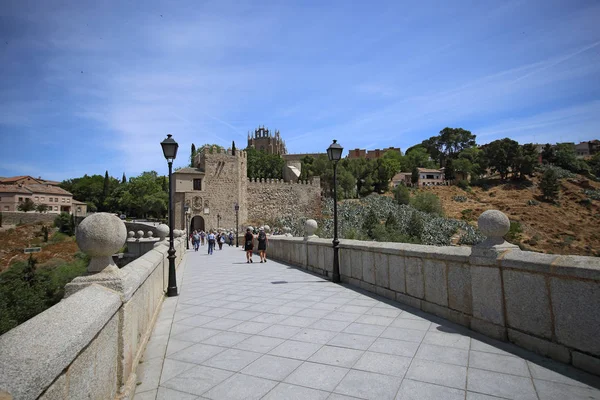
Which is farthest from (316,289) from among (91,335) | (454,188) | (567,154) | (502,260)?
(567,154)

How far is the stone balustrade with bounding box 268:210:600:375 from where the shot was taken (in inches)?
127

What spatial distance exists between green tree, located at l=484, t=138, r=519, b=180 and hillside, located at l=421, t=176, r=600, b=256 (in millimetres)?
3110

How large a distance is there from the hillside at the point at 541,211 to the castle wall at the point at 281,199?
77.1 feet

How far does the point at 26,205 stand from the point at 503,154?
301ft

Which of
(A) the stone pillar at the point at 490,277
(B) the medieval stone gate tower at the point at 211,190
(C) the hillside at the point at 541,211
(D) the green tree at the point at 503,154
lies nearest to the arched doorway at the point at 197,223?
(B) the medieval stone gate tower at the point at 211,190

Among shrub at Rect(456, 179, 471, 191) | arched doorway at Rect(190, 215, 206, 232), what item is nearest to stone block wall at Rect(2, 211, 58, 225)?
arched doorway at Rect(190, 215, 206, 232)

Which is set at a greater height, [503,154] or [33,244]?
[503,154]

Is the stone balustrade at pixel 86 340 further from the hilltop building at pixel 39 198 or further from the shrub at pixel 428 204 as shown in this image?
the hilltop building at pixel 39 198

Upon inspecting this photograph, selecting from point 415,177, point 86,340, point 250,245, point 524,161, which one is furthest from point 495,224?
point 524,161

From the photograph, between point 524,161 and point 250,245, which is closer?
point 250,245

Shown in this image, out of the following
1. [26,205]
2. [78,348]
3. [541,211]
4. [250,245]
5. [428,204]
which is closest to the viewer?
[78,348]

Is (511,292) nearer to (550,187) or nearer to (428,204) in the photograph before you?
(428,204)

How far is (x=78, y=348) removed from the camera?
1.64m

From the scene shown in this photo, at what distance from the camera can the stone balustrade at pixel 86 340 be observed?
1292mm
